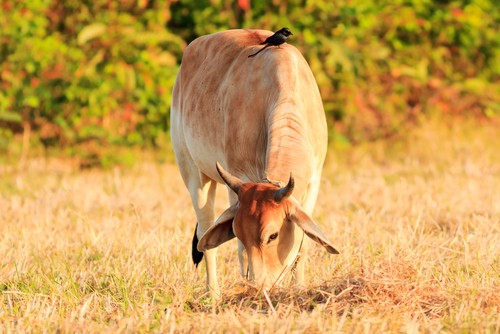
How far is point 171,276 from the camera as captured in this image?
203 inches

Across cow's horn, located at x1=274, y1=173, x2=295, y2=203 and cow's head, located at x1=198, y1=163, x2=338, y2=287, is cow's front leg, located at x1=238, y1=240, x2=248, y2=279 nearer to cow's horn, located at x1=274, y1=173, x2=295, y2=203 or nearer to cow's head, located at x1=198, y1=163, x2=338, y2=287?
cow's head, located at x1=198, y1=163, x2=338, y2=287

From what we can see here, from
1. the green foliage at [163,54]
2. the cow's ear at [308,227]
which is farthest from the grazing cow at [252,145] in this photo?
the green foliage at [163,54]

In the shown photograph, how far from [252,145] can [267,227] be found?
38.7 inches

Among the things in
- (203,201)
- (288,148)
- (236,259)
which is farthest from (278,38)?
(236,259)

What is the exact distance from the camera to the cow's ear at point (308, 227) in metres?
4.22

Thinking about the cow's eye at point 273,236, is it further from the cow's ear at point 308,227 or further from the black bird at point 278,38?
the black bird at point 278,38

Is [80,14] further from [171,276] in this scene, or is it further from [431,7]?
[171,276]

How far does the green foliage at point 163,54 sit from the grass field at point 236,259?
86 cm

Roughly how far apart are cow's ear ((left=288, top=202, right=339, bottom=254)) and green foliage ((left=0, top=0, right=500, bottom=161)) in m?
6.18

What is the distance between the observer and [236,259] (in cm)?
603

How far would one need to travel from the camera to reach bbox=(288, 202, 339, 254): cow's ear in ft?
13.8

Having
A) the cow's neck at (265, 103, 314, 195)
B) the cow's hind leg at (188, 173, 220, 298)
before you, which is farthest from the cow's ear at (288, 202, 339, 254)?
the cow's hind leg at (188, 173, 220, 298)

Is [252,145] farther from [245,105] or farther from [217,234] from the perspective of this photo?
[217,234]

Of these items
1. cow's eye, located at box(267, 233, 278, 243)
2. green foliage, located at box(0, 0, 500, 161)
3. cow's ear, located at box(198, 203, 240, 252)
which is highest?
cow's eye, located at box(267, 233, 278, 243)
